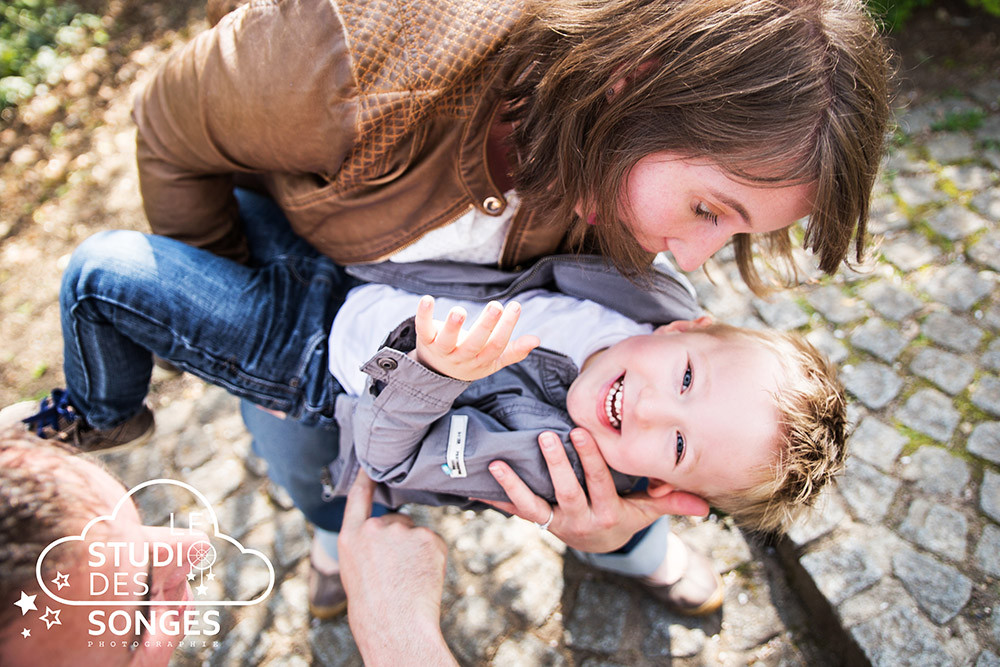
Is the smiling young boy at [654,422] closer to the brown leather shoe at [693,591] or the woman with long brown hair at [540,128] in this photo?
the woman with long brown hair at [540,128]

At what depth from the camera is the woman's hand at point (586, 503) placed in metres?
2.10

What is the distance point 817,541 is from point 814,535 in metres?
0.03

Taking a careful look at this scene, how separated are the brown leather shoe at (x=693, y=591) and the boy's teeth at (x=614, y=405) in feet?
3.20

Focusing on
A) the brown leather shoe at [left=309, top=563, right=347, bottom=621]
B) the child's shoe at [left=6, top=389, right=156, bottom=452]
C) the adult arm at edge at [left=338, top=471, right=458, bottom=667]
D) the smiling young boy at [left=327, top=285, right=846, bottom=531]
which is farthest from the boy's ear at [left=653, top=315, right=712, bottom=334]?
the child's shoe at [left=6, top=389, right=156, bottom=452]

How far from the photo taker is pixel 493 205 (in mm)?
2121

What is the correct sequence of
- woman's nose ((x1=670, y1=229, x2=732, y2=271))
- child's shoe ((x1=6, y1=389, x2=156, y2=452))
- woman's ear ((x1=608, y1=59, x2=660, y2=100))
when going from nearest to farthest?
woman's ear ((x1=608, y1=59, x2=660, y2=100)), woman's nose ((x1=670, y1=229, x2=732, y2=271)), child's shoe ((x1=6, y1=389, x2=156, y2=452))

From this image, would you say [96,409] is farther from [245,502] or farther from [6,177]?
[6,177]

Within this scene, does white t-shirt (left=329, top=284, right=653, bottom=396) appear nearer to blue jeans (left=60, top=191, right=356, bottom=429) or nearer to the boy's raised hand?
blue jeans (left=60, top=191, right=356, bottom=429)

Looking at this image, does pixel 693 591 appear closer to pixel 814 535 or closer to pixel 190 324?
pixel 814 535

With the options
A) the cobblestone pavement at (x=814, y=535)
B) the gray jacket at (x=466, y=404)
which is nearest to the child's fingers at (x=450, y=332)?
the gray jacket at (x=466, y=404)

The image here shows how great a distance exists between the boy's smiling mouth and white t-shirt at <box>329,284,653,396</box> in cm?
20

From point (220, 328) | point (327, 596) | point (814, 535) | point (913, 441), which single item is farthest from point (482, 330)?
point (913, 441)

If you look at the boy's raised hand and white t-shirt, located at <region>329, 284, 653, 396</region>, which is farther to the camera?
white t-shirt, located at <region>329, 284, 653, 396</region>

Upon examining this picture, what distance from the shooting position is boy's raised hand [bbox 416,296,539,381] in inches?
63.8
